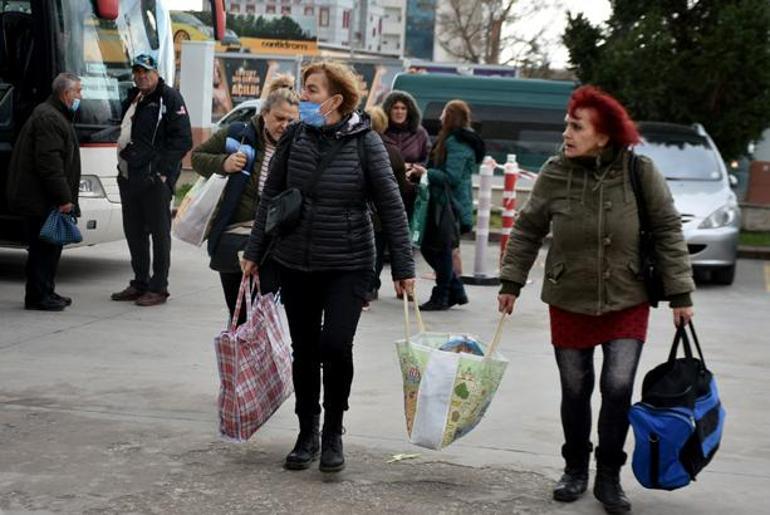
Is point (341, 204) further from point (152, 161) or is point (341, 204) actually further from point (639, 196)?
point (152, 161)

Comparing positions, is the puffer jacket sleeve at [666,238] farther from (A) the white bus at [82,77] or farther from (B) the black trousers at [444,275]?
(A) the white bus at [82,77]

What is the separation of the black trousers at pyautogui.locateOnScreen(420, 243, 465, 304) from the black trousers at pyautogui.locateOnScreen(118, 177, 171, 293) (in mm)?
2102

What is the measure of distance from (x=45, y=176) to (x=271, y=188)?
486cm

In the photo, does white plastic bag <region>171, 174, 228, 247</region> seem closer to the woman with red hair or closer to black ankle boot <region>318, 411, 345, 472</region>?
black ankle boot <region>318, 411, 345, 472</region>

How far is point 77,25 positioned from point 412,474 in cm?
759

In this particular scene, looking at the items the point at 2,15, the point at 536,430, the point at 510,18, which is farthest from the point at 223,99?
the point at 536,430

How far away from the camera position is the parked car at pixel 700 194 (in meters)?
14.7

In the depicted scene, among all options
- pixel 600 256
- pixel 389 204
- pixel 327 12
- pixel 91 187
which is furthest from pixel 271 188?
pixel 327 12

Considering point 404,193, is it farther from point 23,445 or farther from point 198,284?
point 23,445

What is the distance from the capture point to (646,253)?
5.71 metres

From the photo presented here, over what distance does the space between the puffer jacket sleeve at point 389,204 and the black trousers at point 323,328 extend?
149 millimetres

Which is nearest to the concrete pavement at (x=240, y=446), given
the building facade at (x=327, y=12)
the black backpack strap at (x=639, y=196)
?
the black backpack strap at (x=639, y=196)

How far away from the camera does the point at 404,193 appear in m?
11.4

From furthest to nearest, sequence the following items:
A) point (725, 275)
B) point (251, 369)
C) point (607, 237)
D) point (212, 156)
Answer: point (725, 275)
point (212, 156)
point (251, 369)
point (607, 237)
